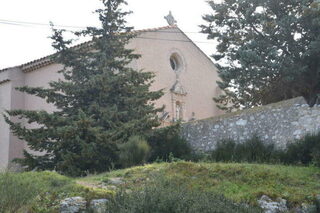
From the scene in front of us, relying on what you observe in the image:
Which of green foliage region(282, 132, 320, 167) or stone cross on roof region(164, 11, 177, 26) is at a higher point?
stone cross on roof region(164, 11, 177, 26)

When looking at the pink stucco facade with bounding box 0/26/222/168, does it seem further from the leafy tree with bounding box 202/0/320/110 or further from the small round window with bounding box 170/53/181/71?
the leafy tree with bounding box 202/0/320/110

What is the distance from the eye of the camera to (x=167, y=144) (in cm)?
1568

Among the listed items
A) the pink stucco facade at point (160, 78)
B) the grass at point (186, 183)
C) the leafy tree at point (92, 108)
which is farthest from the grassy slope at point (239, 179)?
the pink stucco facade at point (160, 78)

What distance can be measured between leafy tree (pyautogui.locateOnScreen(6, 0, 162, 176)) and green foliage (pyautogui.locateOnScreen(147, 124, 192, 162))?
0.38 m

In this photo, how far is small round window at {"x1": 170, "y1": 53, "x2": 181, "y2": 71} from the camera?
78.0ft

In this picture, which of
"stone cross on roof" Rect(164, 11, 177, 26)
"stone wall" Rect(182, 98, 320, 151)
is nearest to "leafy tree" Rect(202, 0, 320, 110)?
"stone wall" Rect(182, 98, 320, 151)

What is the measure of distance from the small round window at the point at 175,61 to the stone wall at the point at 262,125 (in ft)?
24.9

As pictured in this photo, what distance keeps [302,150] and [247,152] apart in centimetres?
181

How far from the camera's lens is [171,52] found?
76.4 ft

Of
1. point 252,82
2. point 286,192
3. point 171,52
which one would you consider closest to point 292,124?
point 252,82

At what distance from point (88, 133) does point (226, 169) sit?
202 inches

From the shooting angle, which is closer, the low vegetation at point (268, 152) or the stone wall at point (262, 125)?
the low vegetation at point (268, 152)

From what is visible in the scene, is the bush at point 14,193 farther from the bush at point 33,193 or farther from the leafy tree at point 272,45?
the leafy tree at point 272,45

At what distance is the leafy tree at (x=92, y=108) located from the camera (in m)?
13.9
